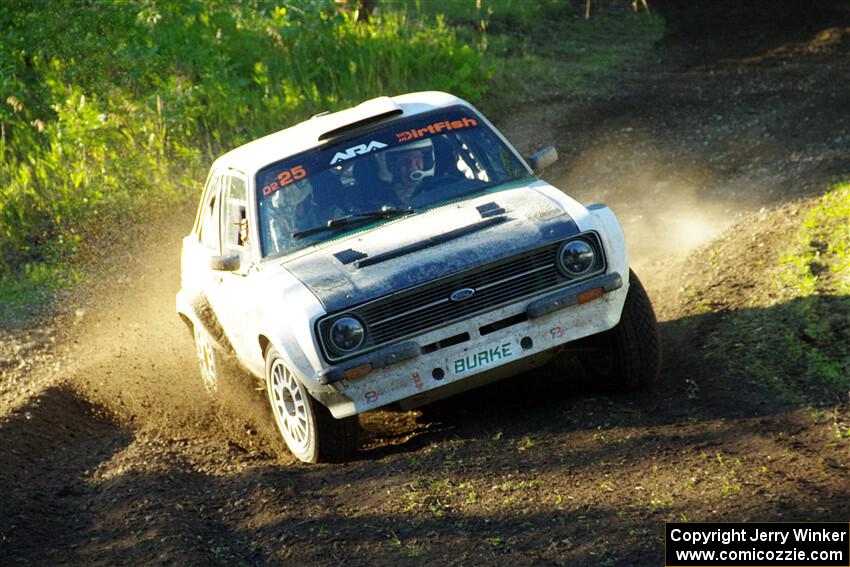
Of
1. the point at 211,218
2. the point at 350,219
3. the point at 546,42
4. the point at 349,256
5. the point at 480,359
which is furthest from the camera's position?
the point at 546,42

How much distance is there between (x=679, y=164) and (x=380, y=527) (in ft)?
29.4

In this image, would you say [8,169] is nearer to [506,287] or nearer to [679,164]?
[679,164]

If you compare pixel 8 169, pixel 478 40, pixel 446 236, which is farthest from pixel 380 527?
pixel 478 40

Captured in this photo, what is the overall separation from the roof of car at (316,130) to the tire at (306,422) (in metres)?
1.42

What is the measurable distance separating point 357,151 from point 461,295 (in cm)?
162

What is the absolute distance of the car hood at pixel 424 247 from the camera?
6.54m

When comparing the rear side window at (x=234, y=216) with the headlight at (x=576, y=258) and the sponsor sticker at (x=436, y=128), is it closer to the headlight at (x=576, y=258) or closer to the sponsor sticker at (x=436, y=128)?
the sponsor sticker at (x=436, y=128)

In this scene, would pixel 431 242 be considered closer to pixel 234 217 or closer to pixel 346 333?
pixel 346 333

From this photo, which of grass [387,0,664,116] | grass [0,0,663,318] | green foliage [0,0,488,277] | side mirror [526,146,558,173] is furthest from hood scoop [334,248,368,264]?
grass [387,0,664,116]

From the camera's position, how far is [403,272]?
6.56m

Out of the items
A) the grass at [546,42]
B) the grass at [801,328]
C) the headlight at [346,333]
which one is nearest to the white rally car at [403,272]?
the headlight at [346,333]

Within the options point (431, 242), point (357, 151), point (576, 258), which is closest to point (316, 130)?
point (357, 151)

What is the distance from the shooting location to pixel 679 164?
13.9 meters

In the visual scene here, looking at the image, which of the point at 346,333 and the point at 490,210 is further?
the point at 490,210
